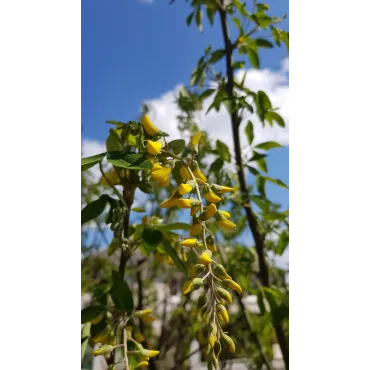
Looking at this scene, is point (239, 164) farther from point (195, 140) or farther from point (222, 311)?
point (222, 311)

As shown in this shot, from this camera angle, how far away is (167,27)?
2.50 ft

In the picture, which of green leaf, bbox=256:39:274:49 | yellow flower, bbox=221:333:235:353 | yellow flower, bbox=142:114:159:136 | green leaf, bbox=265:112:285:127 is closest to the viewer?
yellow flower, bbox=221:333:235:353

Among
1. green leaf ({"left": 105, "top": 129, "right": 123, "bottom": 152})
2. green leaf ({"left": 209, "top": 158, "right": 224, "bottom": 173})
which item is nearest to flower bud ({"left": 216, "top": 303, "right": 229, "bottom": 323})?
green leaf ({"left": 105, "top": 129, "right": 123, "bottom": 152})

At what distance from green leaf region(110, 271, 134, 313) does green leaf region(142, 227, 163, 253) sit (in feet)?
0.17

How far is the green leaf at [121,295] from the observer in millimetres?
454

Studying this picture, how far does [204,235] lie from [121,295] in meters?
0.15

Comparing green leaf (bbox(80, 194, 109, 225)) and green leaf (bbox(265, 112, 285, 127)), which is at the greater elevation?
green leaf (bbox(265, 112, 285, 127))

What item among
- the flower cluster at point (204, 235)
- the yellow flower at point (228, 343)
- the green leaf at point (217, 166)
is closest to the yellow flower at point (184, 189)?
the flower cluster at point (204, 235)

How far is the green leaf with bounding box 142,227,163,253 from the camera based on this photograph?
44cm

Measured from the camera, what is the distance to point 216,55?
2.59 feet

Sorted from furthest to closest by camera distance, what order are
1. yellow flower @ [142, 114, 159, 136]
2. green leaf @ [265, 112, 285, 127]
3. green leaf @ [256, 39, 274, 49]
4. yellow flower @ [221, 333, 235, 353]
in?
1. green leaf @ [256, 39, 274, 49]
2. green leaf @ [265, 112, 285, 127]
3. yellow flower @ [142, 114, 159, 136]
4. yellow flower @ [221, 333, 235, 353]

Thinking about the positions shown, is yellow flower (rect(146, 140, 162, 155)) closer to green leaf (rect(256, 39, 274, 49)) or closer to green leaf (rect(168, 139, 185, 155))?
green leaf (rect(168, 139, 185, 155))

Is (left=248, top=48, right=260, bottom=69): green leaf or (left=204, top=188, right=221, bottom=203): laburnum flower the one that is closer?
(left=204, top=188, right=221, bottom=203): laburnum flower

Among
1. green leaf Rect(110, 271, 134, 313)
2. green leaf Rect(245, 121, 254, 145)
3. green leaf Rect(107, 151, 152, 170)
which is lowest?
green leaf Rect(110, 271, 134, 313)
